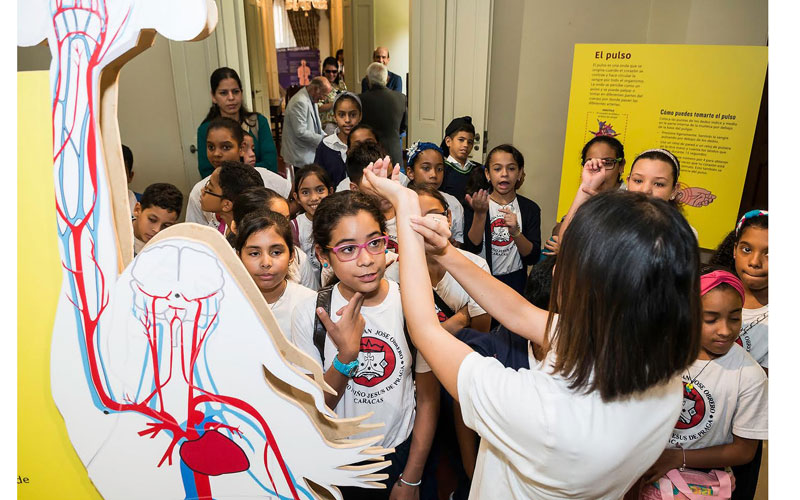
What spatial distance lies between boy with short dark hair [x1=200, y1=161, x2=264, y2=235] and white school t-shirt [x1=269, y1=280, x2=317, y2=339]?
2.05ft

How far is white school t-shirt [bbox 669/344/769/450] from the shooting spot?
1354mm

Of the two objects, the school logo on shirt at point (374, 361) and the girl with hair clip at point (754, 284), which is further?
the girl with hair clip at point (754, 284)

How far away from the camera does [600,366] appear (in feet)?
2.62

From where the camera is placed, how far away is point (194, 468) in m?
1.11

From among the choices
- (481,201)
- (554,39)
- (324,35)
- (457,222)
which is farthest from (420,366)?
(324,35)

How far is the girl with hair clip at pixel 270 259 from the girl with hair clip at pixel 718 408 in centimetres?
109

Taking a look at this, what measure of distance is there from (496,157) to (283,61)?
828 centimetres

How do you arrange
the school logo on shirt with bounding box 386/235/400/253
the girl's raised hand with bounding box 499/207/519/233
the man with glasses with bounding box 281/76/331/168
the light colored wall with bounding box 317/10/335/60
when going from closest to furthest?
the school logo on shirt with bounding box 386/235/400/253
the girl's raised hand with bounding box 499/207/519/233
the man with glasses with bounding box 281/76/331/168
the light colored wall with bounding box 317/10/335/60

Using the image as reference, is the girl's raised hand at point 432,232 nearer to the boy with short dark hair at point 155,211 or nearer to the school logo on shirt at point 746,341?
the school logo on shirt at point 746,341

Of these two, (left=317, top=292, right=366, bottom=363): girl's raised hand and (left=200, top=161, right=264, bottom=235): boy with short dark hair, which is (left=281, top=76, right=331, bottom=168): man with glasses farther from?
(left=317, top=292, right=366, bottom=363): girl's raised hand

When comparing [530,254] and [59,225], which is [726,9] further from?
[59,225]

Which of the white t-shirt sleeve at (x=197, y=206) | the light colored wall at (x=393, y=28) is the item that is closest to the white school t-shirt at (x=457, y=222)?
the white t-shirt sleeve at (x=197, y=206)

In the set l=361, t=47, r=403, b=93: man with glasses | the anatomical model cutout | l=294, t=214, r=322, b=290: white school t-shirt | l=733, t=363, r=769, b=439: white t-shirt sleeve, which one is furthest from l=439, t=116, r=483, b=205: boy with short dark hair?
l=361, t=47, r=403, b=93: man with glasses

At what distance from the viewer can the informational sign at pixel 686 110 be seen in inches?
122
